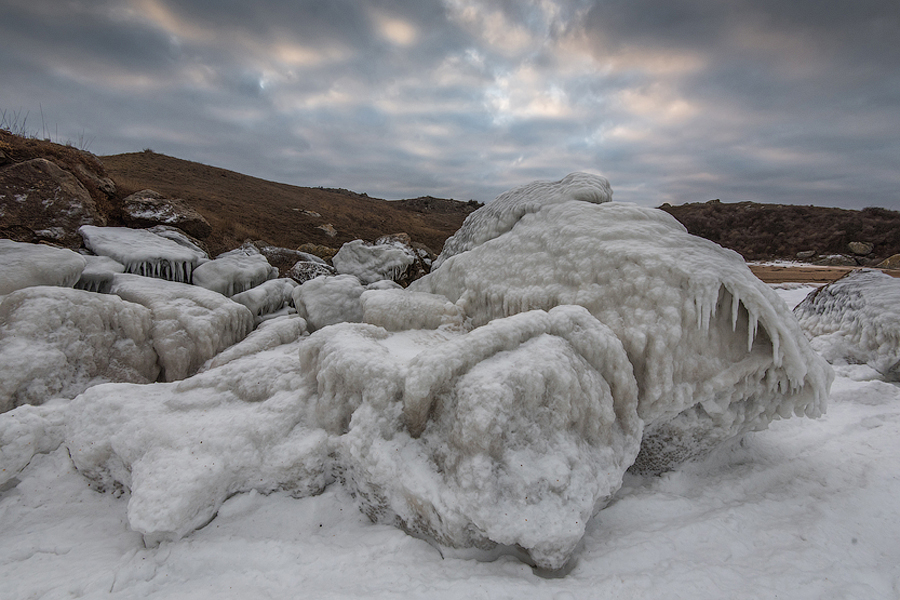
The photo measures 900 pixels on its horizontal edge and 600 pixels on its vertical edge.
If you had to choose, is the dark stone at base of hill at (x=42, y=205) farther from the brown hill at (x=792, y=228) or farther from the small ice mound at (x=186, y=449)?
the brown hill at (x=792, y=228)

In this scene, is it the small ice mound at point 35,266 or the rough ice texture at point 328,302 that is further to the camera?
the rough ice texture at point 328,302

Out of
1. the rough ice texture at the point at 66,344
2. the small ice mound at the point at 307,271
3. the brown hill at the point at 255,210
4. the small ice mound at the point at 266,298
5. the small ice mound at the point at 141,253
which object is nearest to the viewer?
the rough ice texture at the point at 66,344

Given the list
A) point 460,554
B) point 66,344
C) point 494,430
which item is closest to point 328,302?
point 66,344

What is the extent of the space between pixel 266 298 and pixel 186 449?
3452 mm

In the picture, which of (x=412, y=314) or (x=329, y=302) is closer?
(x=412, y=314)

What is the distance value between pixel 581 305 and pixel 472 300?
4.31 feet

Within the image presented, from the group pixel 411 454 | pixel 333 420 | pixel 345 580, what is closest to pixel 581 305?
pixel 411 454

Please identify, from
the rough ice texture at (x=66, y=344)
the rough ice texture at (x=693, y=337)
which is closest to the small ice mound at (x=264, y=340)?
the rough ice texture at (x=66, y=344)

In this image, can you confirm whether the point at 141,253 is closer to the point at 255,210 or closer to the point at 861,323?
the point at 861,323

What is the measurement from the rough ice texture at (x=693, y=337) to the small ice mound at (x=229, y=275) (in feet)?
16.5

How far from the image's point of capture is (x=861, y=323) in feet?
15.9

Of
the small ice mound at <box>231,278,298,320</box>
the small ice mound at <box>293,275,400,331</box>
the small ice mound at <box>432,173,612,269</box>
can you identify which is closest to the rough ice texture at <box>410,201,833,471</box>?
the small ice mound at <box>432,173,612,269</box>

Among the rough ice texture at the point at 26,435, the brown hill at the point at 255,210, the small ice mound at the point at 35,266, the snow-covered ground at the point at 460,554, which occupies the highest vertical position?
the brown hill at the point at 255,210

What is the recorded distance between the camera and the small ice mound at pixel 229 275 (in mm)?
5418
